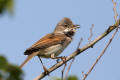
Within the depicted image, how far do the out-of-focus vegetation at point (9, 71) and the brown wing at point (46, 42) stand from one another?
432 cm

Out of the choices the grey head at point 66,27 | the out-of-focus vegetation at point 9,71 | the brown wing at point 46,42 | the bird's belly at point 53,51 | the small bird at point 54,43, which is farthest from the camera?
the grey head at point 66,27

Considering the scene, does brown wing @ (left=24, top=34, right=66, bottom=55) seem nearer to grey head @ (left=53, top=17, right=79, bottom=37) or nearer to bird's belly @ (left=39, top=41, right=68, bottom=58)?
bird's belly @ (left=39, top=41, right=68, bottom=58)

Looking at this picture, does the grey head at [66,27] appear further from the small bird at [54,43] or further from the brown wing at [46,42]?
the brown wing at [46,42]


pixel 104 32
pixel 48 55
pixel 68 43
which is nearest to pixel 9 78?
pixel 104 32

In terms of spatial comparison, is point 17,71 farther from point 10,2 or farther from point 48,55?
point 48,55

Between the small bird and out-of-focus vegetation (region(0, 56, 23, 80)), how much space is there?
3.81 meters

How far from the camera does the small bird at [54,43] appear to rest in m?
5.81

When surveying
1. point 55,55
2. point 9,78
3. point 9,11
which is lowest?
point 55,55

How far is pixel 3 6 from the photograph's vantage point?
3.92 ft

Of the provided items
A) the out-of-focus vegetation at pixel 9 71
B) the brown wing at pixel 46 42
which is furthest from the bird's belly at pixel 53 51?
the out-of-focus vegetation at pixel 9 71

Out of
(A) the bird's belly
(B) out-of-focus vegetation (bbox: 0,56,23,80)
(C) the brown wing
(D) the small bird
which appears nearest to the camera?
(B) out-of-focus vegetation (bbox: 0,56,23,80)

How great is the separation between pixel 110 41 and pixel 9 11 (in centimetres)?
282

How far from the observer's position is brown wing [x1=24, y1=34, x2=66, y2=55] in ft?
18.6

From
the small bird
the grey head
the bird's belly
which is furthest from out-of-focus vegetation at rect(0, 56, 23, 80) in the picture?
the grey head
